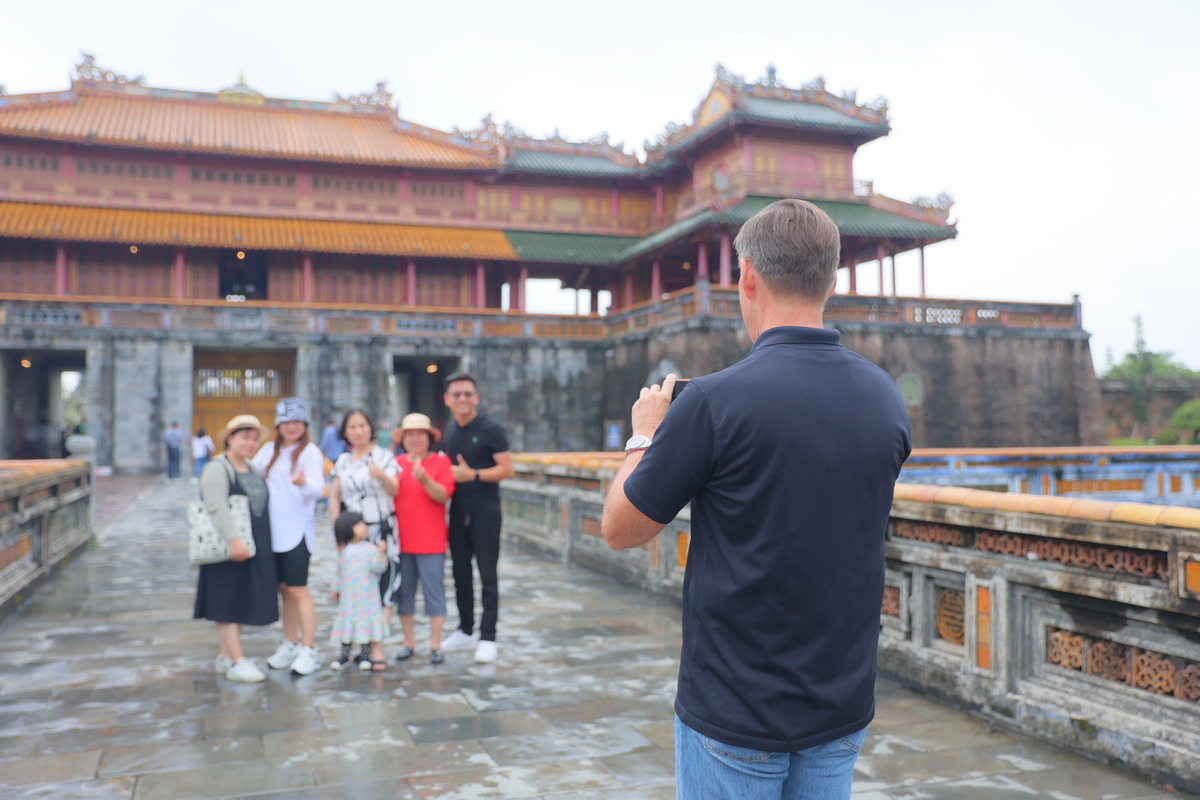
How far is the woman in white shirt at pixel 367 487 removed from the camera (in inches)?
236

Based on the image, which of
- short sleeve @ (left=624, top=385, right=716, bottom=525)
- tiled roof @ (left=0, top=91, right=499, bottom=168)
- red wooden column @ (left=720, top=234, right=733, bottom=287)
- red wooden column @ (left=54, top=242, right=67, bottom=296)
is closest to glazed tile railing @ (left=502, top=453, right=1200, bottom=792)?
short sleeve @ (left=624, top=385, right=716, bottom=525)

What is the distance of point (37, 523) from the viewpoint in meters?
8.80

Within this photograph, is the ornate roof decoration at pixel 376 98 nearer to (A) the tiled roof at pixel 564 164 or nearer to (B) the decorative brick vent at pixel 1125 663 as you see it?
(A) the tiled roof at pixel 564 164

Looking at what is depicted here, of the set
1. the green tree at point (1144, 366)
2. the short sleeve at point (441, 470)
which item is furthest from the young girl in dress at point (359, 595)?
the green tree at point (1144, 366)

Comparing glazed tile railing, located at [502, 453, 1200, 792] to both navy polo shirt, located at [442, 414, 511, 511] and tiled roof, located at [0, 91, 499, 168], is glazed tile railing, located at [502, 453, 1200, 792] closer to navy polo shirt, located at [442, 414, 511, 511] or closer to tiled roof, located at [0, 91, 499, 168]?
navy polo shirt, located at [442, 414, 511, 511]

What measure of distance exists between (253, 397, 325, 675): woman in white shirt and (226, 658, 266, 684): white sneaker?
0.29m

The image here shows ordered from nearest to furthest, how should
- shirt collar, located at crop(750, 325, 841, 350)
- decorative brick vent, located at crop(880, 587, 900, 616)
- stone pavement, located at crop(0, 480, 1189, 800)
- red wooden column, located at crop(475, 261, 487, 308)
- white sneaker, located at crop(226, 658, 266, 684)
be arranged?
shirt collar, located at crop(750, 325, 841, 350), stone pavement, located at crop(0, 480, 1189, 800), decorative brick vent, located at crop(880, 587, 900, 616), white sneaker, located at crop(226, 658, 266, 684), red wooden column, located at crop(475, 261, 487, 308)

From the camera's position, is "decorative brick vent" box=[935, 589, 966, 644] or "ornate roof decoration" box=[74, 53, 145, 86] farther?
"ornate roof decoration" box=[74, 53, 145, 86]

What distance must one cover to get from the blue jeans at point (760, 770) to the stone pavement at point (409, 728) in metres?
2.06

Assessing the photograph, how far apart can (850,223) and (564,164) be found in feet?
34.1

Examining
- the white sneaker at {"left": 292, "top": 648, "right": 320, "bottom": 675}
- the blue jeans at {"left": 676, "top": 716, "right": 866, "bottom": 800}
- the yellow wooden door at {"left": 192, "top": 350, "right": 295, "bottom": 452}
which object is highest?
the yellow wooden door at {"left": 192, "top": 350, "right": 295, "bottom": 452}

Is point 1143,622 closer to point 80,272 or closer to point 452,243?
point 452,243

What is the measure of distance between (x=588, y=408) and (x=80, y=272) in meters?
16.0

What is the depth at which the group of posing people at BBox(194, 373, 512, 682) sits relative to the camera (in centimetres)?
568
